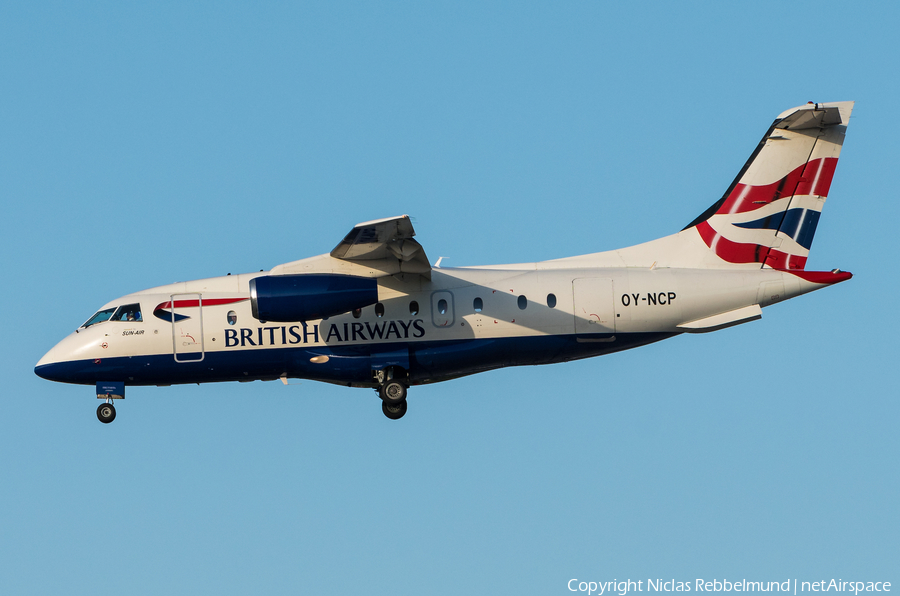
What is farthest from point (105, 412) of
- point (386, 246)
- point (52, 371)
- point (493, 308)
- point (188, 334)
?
point (493, 308)

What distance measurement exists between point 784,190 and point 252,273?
11181 mm

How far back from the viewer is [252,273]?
23125 mm

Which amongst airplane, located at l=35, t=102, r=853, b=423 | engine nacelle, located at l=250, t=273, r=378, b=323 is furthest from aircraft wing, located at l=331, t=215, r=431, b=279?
engine nacelle, located at l=250, t=273, r=378, b=323

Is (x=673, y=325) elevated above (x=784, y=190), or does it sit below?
below

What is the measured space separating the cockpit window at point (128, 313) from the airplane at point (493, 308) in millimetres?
30

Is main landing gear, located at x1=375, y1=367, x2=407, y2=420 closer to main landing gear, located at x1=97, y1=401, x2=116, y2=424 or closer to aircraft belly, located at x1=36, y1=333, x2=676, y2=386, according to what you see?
aircraft belly, located at x1=36, y1=333, x2=676, y2=386

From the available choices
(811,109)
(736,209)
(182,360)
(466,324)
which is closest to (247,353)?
(182,360)

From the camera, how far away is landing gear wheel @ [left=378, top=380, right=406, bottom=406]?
→ 22438 millimetres

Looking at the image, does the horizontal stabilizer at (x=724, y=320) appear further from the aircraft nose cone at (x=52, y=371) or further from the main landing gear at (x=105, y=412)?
the aircraft nose cone at (x=52, y=371)

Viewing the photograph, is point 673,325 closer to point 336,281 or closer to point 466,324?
point 466,324

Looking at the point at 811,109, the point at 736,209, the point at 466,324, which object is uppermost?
the point at 811,109

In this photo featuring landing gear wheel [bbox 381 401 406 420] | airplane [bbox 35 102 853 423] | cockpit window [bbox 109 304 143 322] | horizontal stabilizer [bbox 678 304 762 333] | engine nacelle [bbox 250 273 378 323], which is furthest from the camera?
cockpit window [bbox 109 304 143 322]

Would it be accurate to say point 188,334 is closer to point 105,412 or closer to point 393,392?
point 105,412

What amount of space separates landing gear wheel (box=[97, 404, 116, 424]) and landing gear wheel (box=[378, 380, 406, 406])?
5766 millimetres
